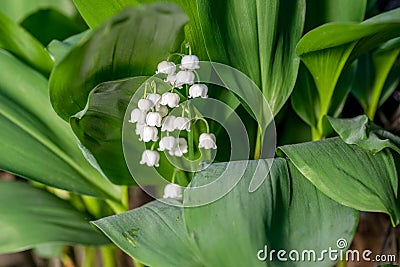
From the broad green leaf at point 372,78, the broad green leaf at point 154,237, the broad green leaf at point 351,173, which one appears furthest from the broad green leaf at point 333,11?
the broad green leaf at point 154,237

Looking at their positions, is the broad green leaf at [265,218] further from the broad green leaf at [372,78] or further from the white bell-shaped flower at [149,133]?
the broad green leaf at [372,78]

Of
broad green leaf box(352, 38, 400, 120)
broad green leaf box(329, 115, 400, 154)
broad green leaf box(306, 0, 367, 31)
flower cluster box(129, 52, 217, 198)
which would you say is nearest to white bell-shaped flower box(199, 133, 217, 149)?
flower cluster box(129, 52, 217, 198)

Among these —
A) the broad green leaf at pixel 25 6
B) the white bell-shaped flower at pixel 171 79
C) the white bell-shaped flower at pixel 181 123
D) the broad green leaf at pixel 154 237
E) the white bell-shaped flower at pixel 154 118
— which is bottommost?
the broad green leaf at pixel 154 237

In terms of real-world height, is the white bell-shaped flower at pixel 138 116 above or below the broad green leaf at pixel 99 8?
below

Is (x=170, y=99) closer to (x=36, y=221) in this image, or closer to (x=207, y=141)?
(x=207, y=141)

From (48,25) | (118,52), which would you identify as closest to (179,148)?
(118,52)

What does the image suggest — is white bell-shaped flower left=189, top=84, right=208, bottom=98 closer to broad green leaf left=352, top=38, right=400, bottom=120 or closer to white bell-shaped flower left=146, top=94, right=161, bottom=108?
white bell-shaped flower left=146, top=94, right=161, bottom=108
